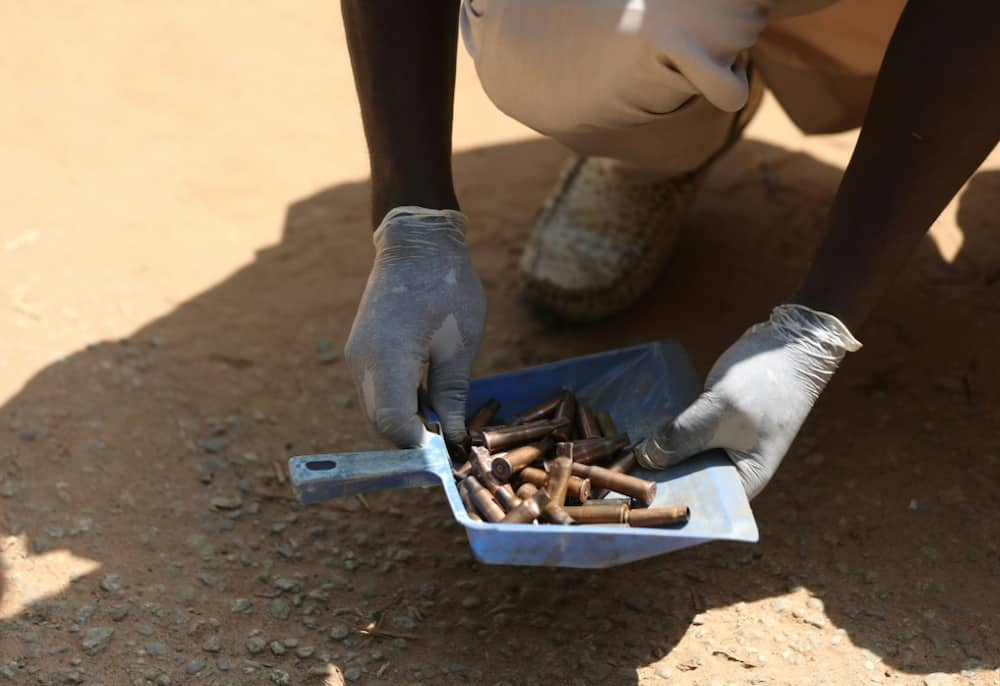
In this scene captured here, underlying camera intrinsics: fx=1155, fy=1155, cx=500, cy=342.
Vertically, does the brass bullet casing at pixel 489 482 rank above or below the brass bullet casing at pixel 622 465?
above

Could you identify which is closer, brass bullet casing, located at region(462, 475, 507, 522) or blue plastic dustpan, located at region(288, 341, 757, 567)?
blue plastic dustpan, located at region(288, 341, 757, 567)

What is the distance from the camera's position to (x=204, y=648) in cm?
207

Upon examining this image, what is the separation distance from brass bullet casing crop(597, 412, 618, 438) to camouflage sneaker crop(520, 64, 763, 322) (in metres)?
0.61

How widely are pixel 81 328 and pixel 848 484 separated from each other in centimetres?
187

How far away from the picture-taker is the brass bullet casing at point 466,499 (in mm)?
2057

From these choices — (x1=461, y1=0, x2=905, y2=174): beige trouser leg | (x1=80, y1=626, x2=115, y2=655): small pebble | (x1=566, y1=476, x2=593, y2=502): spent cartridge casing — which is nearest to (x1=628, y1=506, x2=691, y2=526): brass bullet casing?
(x1=566, y1=476, x2=593, y2=502): spent cartridge casing

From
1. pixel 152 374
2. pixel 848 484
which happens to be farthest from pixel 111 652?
pixel 848 484

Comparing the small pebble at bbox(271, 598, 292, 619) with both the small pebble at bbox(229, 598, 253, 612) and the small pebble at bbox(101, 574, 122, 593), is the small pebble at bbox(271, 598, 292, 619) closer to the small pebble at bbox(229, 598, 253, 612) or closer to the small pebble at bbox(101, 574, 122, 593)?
the small pebble at bbox(229, 598, 253, 612)

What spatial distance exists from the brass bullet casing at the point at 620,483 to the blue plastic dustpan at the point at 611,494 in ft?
0.12

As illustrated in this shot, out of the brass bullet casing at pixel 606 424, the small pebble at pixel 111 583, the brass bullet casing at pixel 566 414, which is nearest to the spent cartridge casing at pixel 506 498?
the brass bullet casing at pixel 566 414

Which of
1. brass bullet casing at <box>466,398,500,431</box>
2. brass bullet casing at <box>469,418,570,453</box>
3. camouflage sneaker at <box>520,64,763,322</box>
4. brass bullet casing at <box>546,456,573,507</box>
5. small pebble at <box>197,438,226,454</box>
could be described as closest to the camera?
brass bullet casing at <box>546,456,573,507</box>

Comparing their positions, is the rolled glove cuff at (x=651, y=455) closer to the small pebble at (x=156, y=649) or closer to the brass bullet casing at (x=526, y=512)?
the brass bullet casing at (x=526, y=512)

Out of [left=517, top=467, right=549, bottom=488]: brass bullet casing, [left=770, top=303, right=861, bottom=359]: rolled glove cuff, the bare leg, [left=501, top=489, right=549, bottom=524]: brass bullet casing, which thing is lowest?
[left=517, top=467, right=549, bottom=488]: brass bullet casing

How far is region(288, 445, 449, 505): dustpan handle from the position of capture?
194 centimetres
